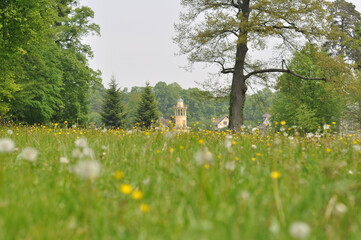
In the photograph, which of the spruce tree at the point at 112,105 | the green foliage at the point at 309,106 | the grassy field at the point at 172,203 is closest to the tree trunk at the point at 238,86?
the green foliage at the point at 309,106

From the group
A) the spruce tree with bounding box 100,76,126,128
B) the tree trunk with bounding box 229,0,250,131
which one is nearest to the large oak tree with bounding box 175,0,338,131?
the tree trunk with bounding box 229,0,250,131

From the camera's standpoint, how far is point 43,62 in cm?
2119

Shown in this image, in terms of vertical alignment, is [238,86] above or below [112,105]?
below

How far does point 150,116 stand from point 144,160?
4064 centimetres

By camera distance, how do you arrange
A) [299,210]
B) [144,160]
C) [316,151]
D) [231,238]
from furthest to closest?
[316,151]
[144,160]
[299,210]
[231,238]

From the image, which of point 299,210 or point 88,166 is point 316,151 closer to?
point 299,210

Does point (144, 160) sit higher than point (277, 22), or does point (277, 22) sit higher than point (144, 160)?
point (277, 22)

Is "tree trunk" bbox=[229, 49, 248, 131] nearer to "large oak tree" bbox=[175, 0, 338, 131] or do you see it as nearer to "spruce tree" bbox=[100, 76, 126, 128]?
"large oak tree" bbox=[175, 0, 338, 131]

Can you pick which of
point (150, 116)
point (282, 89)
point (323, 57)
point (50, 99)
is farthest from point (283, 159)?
point (150, 116)

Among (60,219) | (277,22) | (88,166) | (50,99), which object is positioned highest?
(277,22)

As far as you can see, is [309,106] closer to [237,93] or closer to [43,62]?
[237,93]

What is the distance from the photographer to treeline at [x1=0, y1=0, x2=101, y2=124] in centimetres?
1191

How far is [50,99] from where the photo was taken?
2223cm

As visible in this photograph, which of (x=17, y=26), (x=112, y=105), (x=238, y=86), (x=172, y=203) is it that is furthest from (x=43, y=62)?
(x=172, y=203)
